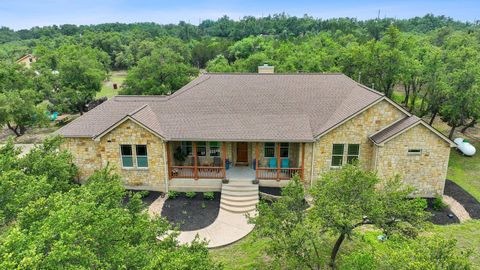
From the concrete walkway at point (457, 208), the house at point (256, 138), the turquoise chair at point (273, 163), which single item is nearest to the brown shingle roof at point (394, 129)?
the house at point (256, 138)

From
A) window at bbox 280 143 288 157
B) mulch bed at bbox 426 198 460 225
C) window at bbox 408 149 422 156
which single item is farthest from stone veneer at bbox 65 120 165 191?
mulch bed at bbox 426 198 460 225

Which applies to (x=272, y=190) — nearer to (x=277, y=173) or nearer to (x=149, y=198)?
(x=277, y=173)

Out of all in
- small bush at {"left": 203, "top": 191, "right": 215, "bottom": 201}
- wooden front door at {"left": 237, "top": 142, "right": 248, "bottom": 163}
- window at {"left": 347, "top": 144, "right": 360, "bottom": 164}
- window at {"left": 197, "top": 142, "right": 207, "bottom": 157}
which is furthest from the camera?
wooden front door at {"left": 237, "top": 142, "right": 248, "bottom": 163}

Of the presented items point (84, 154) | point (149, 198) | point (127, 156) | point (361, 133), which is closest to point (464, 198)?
point (361, 133)

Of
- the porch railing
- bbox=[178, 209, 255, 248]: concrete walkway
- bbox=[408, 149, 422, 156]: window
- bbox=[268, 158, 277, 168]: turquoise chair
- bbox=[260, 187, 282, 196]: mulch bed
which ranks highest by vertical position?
bbox=[408, 149, 422, 156]: window

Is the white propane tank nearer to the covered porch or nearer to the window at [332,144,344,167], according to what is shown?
the window at [332,144,344,167]
